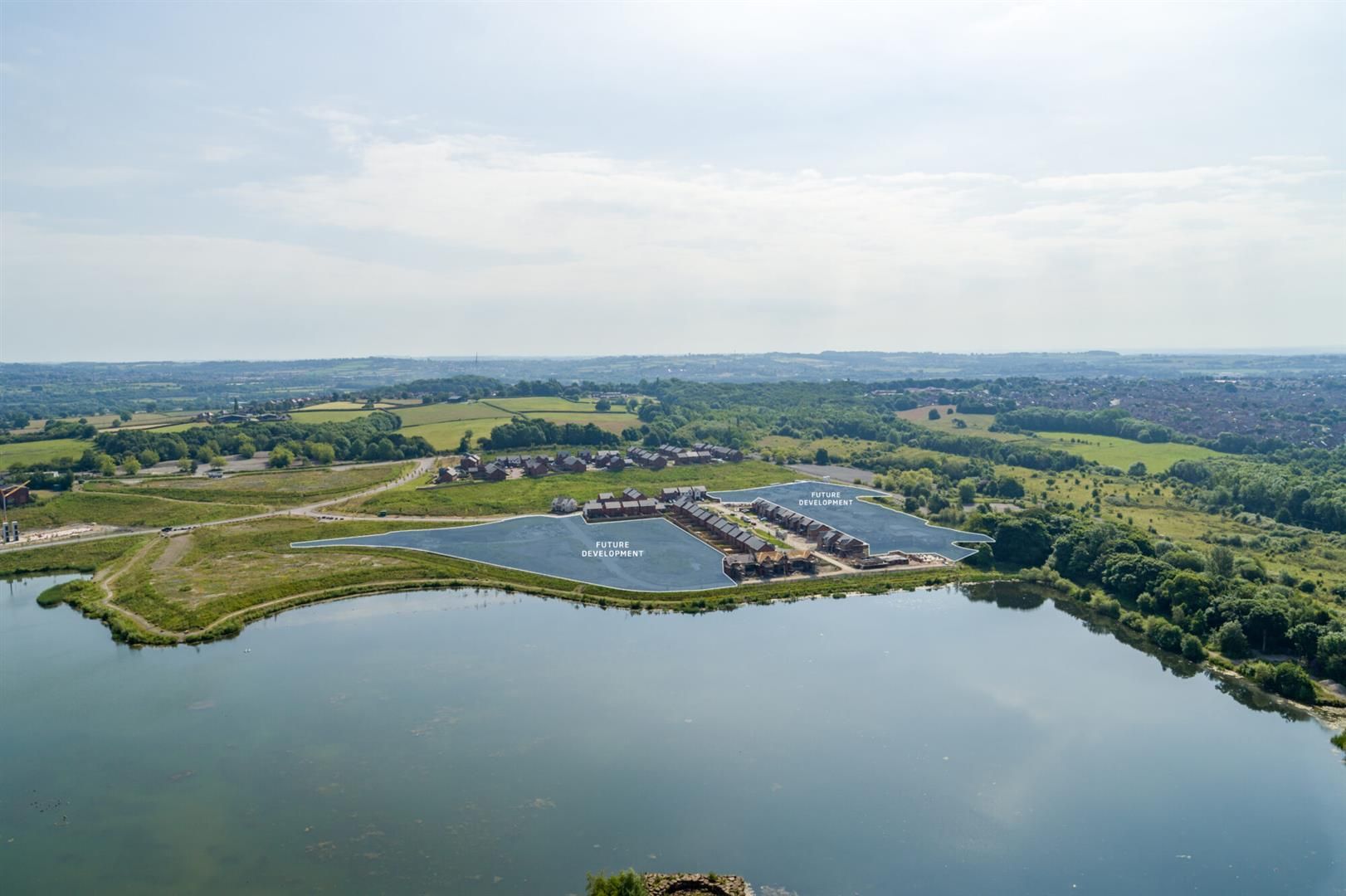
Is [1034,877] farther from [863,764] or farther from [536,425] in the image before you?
[536,425]

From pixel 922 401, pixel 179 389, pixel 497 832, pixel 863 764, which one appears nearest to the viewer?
pixel 497 832

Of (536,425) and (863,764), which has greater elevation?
(536,425)

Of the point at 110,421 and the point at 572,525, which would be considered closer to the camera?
the point at 572,525

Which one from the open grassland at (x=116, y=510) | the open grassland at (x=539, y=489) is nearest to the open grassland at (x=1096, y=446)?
the open grassland at (x=539, y=489)

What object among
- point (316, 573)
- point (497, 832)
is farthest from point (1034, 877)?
point (316, 573)

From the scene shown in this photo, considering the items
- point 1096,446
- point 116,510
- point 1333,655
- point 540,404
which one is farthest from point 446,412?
point 1333,655

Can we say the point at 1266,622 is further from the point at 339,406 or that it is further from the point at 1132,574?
the point at 339,406
